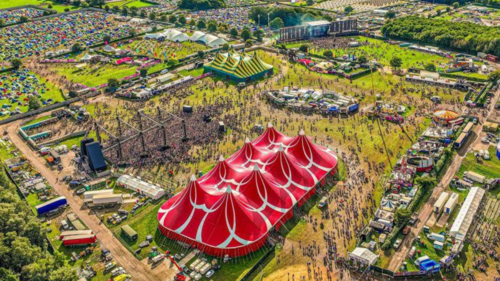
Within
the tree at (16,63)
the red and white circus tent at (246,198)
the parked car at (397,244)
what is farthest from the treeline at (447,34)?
the tree at (16,63)

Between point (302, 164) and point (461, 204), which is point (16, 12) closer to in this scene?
point (302, 164)

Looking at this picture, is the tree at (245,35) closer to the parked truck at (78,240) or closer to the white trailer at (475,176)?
the white trailer at (475,176)

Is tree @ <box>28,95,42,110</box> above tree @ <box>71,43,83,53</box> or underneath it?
underneath

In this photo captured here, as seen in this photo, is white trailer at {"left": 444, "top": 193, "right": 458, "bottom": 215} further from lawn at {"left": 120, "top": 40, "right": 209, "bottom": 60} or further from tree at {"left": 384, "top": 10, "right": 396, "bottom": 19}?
tree at {"left": 384, "top": 10, "right": 396, "bottom": 19}

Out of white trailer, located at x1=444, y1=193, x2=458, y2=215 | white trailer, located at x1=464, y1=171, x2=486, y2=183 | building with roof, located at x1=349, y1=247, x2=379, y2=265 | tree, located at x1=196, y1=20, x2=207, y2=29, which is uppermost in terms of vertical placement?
tree, located at x1=196, y1=20, x2=207, y2=29

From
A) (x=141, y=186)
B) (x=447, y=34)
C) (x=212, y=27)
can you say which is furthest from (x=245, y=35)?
(x=141, y=186)

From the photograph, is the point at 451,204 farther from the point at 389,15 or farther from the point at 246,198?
the point at 389,15

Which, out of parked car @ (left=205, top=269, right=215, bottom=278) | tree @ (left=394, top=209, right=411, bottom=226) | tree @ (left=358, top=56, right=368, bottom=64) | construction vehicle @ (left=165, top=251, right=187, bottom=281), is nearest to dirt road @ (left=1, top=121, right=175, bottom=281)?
construction vehicle @ (left=165, top=251, right=187, bottom=281)
